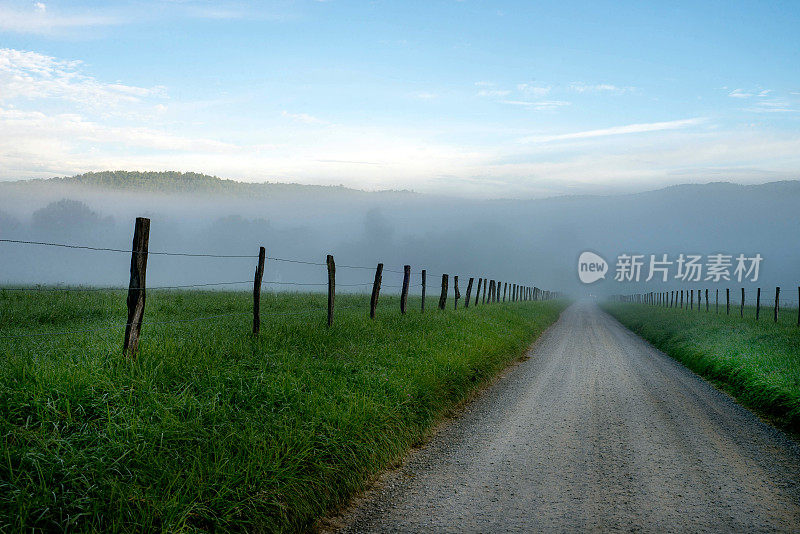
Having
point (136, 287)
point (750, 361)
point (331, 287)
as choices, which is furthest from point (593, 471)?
point (750, 361)

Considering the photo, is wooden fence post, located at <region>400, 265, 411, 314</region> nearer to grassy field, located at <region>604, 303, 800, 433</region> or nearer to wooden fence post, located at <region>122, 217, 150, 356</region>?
grassy field, located at <region>604, 303, 800, 433</region>

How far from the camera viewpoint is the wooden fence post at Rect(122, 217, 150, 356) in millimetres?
6773

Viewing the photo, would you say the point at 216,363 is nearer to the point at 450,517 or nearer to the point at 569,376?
the point at 450,517

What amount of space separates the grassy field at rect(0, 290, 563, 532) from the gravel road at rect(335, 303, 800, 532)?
555 mm

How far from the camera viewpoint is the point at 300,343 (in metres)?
9.27

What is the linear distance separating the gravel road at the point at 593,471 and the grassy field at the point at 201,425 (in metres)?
0.56

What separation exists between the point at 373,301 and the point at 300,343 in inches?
207

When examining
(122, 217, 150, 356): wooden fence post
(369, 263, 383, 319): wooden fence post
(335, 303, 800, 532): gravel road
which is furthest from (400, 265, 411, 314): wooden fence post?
(122, 217, 150, 356): wooden fence post

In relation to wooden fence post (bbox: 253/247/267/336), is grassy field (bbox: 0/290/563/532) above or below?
below

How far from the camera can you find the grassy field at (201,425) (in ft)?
13.4

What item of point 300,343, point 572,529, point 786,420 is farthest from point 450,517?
point 786,420

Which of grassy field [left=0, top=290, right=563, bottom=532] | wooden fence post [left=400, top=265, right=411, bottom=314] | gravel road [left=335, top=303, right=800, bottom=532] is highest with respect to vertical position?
wooden fence post [left=400, top=265, right=411, bottom=314]

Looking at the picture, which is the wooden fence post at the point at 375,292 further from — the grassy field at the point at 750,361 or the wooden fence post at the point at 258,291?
the grassy field at the point at 750,361

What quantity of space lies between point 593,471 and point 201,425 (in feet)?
14.0
